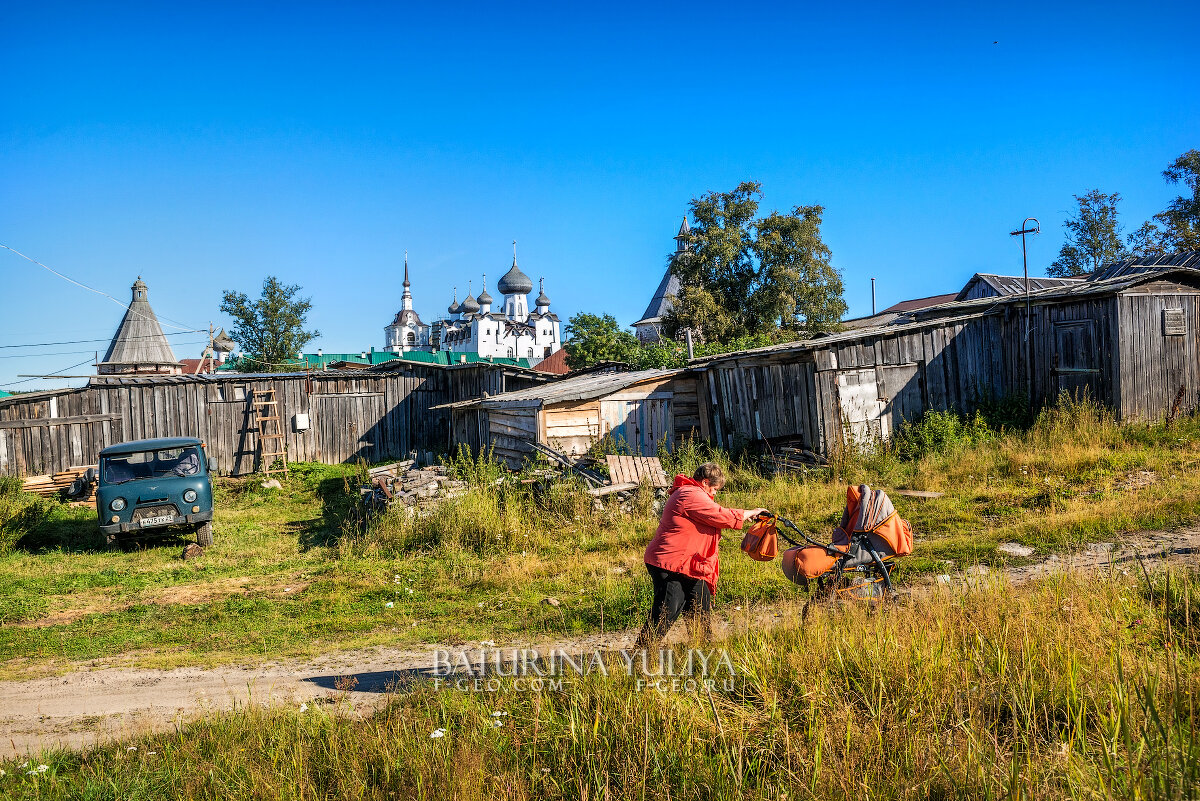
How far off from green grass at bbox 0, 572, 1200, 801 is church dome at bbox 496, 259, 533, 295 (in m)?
93.7

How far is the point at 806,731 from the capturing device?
3.73 m

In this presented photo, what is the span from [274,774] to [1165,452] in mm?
14155

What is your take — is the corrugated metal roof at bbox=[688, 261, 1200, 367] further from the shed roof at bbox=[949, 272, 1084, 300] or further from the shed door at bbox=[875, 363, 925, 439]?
the shed roof at bbox=[949, 272, 1084, 300]

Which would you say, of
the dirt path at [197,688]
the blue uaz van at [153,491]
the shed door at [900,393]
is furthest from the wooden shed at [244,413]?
the dirt path at [197,688]

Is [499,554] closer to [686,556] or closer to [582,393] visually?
[686,556]

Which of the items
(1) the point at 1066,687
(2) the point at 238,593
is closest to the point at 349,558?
(2) the point at 238,593

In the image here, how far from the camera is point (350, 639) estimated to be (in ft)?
23.2

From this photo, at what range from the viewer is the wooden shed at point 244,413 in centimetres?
1844

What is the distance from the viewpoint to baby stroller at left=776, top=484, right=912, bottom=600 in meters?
5.11

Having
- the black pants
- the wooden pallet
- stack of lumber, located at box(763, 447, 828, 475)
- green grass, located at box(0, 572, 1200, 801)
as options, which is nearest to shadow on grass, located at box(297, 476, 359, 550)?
the wooden pallet

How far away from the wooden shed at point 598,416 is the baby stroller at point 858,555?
9.42 m

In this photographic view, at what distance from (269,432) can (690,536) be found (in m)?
19.2

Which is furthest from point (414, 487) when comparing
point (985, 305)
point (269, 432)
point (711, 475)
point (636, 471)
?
point (985, 305)

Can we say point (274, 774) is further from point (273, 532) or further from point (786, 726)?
point (273, 532)
